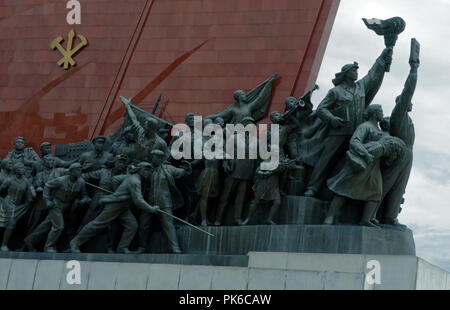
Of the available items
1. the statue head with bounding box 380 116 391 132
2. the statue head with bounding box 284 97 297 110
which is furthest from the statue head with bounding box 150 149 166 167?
the statue head with bounding box 380 116 391 132

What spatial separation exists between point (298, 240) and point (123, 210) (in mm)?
2342

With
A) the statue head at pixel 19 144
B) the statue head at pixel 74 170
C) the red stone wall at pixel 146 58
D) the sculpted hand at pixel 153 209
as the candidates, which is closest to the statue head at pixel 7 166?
the statue head at pixel 19 144

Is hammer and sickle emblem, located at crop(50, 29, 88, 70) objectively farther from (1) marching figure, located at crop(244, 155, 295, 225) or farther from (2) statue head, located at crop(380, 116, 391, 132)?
(2) statue head, located at crop(380, 116, 391, 132)

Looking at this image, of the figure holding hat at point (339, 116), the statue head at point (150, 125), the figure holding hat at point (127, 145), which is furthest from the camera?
the figure holding hat at point (127, 145)

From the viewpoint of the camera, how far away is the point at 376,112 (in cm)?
1155

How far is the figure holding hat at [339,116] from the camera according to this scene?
1175 centimetres

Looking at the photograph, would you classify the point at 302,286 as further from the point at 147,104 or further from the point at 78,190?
the point at 147,104

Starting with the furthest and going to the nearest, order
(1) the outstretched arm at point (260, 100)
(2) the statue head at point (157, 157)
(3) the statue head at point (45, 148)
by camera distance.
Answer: (3) the statue head at point (45, 148)
(1) the outstretched arm at point (260, 100)
(2) the statue head at point (157, 157)

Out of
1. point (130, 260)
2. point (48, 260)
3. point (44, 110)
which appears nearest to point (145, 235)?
point (130, 260)

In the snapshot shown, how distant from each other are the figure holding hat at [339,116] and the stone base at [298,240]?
0.70 metres

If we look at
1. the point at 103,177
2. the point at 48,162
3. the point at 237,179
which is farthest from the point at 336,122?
the point at 48,162

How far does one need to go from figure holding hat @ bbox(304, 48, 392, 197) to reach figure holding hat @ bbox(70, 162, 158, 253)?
83.2 inches

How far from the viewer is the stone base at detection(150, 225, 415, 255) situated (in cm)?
1095

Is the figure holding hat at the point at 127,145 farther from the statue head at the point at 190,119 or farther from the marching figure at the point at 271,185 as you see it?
the marching figure at the point at 271,185
